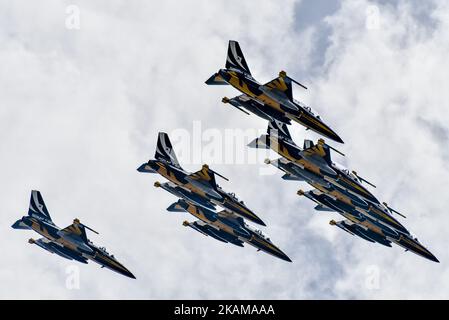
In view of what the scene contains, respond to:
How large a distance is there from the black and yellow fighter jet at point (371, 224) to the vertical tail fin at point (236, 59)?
22.1 meters

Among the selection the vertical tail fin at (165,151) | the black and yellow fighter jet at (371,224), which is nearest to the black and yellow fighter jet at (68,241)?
the vertical tail fin at (165,151)

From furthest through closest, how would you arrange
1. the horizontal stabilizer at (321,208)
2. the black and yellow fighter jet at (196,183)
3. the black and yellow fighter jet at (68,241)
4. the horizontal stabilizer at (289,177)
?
the black and yellow fighter jet at (68,241) → the horizontal stabilizer at (321,208) → the horizontal stabilizer at (289,177) → the black and yellow fighter jet at (196,183)

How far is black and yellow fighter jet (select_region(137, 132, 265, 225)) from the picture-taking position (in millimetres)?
146375

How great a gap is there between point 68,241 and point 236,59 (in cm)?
4253

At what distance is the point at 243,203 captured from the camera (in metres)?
151

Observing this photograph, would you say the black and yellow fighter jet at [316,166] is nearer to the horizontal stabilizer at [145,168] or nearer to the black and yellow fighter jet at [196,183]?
the black and yellow fighter jet at [196,183]

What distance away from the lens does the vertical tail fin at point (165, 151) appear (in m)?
151

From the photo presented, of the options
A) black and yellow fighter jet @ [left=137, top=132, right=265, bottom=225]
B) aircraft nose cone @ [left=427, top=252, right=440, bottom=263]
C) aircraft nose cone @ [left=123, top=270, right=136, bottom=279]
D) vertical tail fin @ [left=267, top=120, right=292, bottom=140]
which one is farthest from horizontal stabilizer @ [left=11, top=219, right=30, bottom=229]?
aircraft nose cone @ [left=427, top=252, right=440, bottom=263]

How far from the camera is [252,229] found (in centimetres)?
16138

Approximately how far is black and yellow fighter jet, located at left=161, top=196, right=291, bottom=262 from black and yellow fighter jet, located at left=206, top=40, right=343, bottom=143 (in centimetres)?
2305

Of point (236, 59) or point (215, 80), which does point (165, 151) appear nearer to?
point (215, 80)

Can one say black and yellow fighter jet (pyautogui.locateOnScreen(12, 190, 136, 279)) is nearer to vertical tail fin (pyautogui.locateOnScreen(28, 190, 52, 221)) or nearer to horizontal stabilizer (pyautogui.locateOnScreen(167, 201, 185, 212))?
vertical tail fin (pyautogui.locateOnScreen(28, 190, 52, 221))
